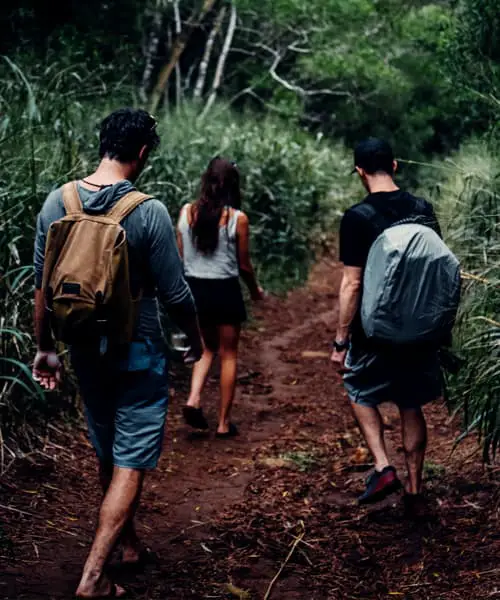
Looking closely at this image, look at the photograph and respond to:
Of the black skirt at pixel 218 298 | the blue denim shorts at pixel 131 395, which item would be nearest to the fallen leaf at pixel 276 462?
the black skirt at pixel 218 298

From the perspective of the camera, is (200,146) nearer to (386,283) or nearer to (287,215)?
(287,215)

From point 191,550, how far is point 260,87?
19812mm

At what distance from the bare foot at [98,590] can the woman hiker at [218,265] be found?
2773mm

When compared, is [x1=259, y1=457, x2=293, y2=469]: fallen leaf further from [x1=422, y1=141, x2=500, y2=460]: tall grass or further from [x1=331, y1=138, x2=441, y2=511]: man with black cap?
[x1=422, y1=141, x2=500, y2=460]: tall grass

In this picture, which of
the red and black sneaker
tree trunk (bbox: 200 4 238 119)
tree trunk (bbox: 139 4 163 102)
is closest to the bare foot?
the red and black sneaker

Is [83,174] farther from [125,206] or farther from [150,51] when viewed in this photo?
[150,51]

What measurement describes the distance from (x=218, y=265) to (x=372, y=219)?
182 cm

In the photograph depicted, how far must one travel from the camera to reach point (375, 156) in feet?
15.0

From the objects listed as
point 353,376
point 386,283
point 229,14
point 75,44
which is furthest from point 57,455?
point 229,14

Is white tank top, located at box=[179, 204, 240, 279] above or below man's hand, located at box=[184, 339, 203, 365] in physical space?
below

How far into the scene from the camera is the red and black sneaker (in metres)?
4.60

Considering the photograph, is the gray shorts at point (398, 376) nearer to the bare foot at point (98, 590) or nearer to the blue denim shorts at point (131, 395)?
the blue denim shorts at point (131, 395)

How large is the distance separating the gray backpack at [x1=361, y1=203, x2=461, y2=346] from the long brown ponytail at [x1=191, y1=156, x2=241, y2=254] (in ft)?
6.10

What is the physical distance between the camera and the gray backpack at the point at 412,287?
13.8 feet
